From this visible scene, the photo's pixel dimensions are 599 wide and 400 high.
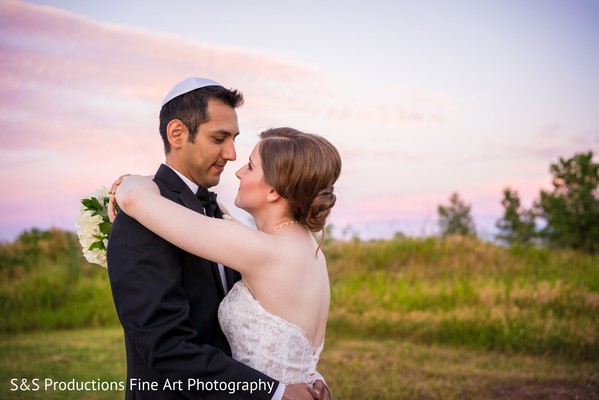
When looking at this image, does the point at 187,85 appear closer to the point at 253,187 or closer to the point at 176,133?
the point at 176,133

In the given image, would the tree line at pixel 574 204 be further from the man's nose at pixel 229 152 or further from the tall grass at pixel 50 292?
the man's nose at pixel 229 152

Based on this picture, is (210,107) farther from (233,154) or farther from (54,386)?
(54,386)

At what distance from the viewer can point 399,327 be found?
11289 mm

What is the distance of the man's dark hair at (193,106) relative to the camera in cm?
362

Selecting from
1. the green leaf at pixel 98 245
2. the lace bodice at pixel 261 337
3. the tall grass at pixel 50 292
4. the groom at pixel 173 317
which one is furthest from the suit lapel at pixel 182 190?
the tall grass at pixel 50 292

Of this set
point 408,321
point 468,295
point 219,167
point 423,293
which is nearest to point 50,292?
point 408,321

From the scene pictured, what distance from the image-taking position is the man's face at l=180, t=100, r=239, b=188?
11.9 ft

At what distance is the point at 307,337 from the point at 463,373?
6345mm

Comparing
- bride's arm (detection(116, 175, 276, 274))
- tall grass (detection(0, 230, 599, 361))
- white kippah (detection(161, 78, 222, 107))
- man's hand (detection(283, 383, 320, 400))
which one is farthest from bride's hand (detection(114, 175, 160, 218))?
tall grass (detection(0, 230, 599, 361))

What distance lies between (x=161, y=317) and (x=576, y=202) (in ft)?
74.8

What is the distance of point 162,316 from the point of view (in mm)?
2781

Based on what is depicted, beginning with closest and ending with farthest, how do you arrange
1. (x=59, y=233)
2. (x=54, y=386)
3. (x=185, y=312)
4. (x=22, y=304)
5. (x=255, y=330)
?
A: (x=185, y=312) < (x=255, y=330) < (x=54, y=386) < (x=22, y=304) < (x=59, y=233)

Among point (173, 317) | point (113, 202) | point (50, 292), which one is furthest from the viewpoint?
point (50, 292)

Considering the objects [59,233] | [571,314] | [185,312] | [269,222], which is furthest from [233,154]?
[59,233]
